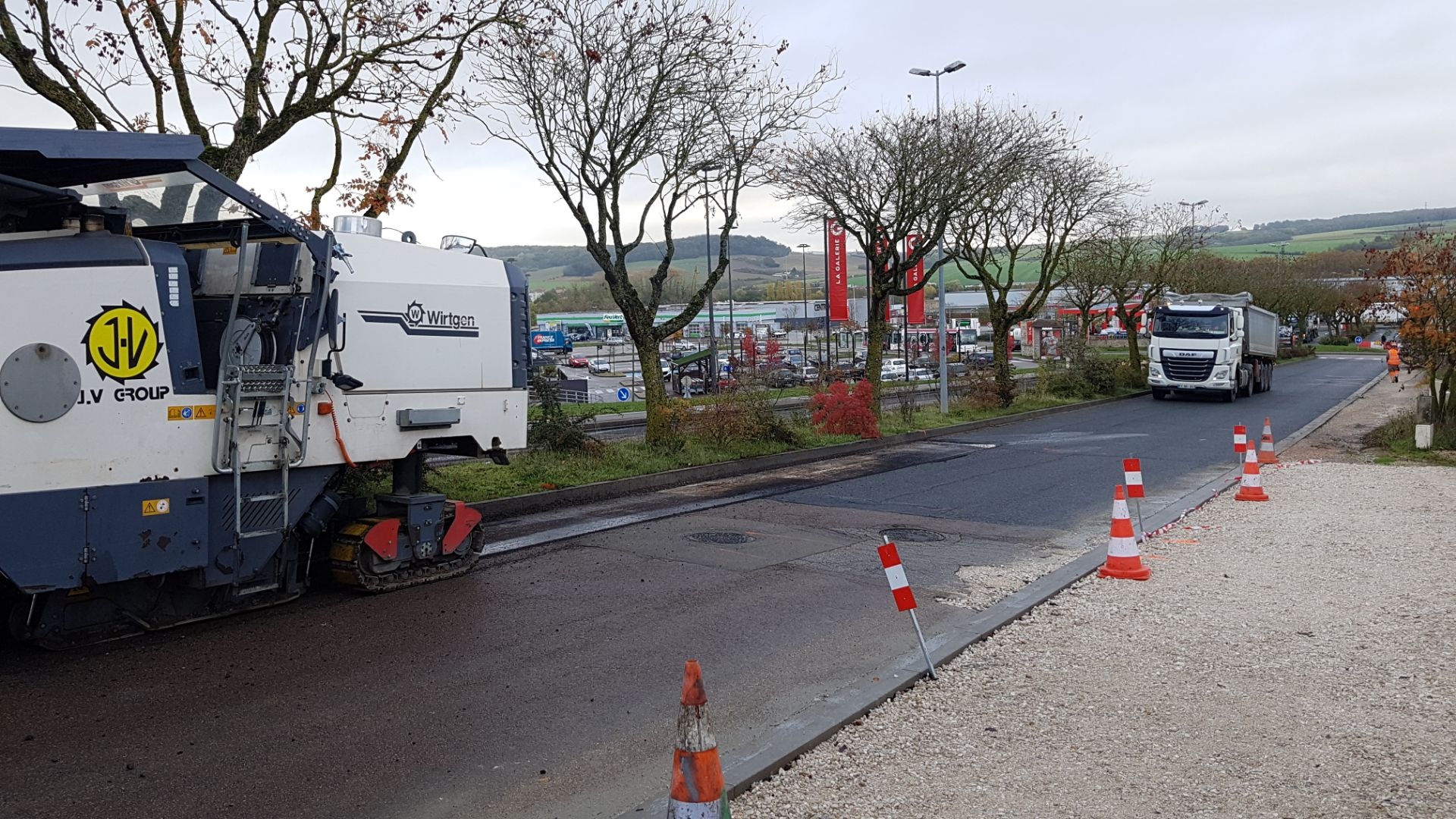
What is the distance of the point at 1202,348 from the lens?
35.3 metres

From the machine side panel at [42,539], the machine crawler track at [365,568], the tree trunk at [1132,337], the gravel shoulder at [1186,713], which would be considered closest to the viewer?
the gravel shoulder at [1186,713]

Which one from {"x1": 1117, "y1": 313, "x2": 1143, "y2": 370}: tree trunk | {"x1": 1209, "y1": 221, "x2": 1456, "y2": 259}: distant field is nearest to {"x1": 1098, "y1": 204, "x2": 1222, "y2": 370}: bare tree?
{"x1": 1117, "y1": 313, "x2": 1143, "y2": 370}: tree trunk

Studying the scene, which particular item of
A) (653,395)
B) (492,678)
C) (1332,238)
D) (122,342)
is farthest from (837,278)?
(1332,238)

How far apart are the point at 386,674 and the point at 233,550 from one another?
1.59 m

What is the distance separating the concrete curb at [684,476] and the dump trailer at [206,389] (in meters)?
2.06

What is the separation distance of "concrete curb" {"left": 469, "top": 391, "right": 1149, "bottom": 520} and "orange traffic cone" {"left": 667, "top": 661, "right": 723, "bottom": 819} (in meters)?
7.16

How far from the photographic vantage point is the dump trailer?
6.30 metres

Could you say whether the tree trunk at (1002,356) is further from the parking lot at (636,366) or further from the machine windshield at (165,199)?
the machine windshield at (165,199)

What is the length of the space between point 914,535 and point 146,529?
7.58m

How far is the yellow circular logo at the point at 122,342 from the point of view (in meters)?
6.46

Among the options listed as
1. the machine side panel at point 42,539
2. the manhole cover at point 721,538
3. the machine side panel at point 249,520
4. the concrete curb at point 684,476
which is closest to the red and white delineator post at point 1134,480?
the manhole cover at point 721,538

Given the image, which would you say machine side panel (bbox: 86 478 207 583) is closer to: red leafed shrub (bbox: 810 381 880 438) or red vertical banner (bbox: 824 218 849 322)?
red leafed shrub (bbox: 810 381 880 438)

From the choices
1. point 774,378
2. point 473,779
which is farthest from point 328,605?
point 774,378

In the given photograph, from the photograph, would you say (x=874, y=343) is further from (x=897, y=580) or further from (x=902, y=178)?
(x=897, y=580)
